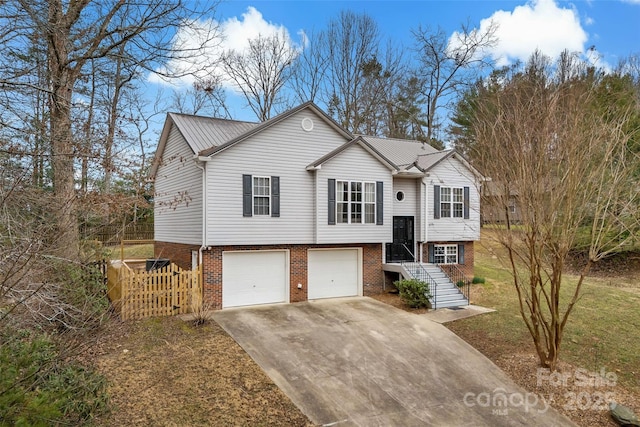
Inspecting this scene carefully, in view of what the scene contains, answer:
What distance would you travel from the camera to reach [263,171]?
13.1 meters

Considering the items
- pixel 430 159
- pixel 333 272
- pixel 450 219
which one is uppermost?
pixel 430 159

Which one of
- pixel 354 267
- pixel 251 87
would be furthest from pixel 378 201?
pixel 251 87

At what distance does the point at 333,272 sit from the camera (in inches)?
579

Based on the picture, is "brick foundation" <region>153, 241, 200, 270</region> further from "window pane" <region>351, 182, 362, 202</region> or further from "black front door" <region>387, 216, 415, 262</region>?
"black front door" <region>387, 216, 415, 262</region>

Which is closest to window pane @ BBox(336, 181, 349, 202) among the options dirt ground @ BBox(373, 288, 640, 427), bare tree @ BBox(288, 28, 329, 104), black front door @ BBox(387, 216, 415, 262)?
black front door @ BBox(387, 216, 415, 262)

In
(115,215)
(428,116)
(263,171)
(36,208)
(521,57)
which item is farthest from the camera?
(428,116)

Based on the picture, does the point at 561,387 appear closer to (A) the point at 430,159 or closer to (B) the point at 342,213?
(B) the point at 342,213

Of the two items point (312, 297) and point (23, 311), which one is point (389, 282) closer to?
point (312, 297)

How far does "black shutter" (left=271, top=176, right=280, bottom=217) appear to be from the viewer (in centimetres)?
1314

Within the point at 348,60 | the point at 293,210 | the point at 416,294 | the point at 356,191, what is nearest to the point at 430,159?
the point at 356,191

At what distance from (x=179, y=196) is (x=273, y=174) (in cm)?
393

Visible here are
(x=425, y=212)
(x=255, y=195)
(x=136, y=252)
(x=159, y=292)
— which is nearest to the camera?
(x=159, y=292)

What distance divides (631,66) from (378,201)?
23.8m

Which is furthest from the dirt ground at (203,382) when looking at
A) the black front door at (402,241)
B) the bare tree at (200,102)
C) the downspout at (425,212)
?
the bare tree at (200,102)
